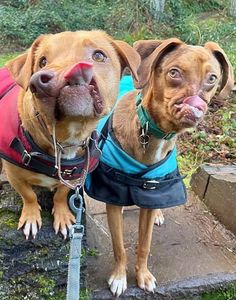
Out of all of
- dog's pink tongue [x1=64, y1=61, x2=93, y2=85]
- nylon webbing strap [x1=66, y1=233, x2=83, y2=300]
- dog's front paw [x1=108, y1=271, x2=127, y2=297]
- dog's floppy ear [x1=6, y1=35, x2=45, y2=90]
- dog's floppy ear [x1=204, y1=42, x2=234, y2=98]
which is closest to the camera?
dog's pink tongue [x1=64, y1=61, x2=93, y2=85]

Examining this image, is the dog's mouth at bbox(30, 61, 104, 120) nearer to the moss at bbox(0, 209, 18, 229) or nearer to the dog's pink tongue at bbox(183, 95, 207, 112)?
the dog's pink tongue at bbox(183, 95, 207, 112)

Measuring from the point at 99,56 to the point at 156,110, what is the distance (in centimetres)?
55

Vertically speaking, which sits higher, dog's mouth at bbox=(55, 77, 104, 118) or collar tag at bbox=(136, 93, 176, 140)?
dog's mouth at bbox=(55, 77, 104, 118)

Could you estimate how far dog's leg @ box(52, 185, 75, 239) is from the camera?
2652 millimetres

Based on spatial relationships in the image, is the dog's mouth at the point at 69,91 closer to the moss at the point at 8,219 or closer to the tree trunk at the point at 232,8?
the moss at the point at 8,219

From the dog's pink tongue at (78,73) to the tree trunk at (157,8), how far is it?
7914 millimetres

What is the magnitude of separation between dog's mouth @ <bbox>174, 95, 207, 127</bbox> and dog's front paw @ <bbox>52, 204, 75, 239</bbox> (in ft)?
2.56

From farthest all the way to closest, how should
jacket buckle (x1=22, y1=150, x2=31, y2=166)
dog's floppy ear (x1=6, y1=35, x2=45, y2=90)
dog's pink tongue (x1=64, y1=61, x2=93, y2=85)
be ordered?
jacket buckle (x1=22, y1=150, x2=31, y2=166)
dog's floppy ear (x1=6, y1=35, x2=45, y2=90)
dog's pink tongue (x1=64, y1=61, x2=93, y2=85)

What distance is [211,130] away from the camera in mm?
5590

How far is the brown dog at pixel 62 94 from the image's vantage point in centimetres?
182

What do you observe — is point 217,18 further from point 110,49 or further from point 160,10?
point 110,49

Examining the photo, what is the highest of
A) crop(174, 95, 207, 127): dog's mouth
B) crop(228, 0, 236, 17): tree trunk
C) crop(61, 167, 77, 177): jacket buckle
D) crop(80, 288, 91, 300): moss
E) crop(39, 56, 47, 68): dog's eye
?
crop(39, 56, 47, 68): dog's eye

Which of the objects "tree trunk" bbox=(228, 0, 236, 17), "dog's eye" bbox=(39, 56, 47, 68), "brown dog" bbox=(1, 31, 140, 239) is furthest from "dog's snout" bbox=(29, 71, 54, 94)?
"tree trunk" bbox=(228, 0, 236, 17)

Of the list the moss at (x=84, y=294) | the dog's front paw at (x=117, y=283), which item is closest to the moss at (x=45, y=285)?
the moss at (x=84, y=294)
